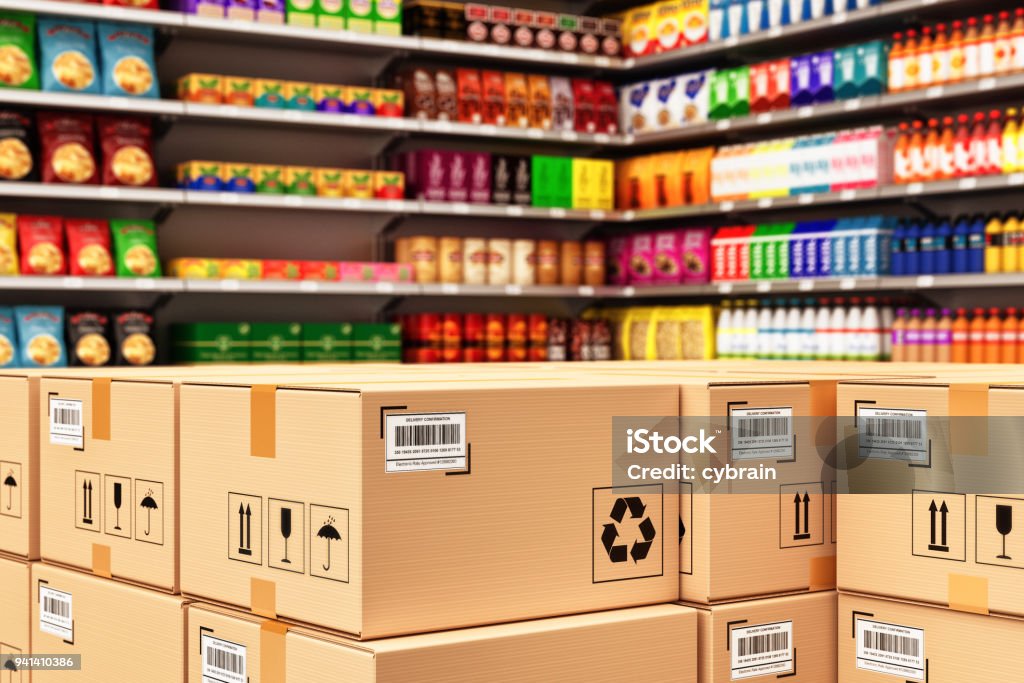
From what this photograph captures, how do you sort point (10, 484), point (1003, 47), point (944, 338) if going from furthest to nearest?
point (944, 338)
point (1003, 47)
point (10, 484)

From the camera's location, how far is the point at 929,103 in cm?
488

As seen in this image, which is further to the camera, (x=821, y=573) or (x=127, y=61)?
(x=127, y=61)

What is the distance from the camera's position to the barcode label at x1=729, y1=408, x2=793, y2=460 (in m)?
1.43

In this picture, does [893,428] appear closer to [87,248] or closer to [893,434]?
[893,434]

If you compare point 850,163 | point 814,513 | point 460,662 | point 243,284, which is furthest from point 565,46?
point 460,662

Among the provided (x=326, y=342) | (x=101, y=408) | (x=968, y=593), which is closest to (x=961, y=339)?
(x=326, y=342)

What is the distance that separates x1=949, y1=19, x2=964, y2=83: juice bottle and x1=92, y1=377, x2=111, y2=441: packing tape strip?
3834mm

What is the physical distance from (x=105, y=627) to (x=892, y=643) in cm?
95

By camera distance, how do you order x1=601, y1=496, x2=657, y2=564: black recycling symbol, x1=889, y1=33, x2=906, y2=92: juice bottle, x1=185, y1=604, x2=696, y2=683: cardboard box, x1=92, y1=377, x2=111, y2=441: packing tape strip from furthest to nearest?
x1=889, y1=33, x2=906, y2=92: juice bottle, x1=92, y1=377, x2=111, y2=441: packing tape strip, x1=601, y1=496, x2=657, y2=564: black recycling symbol, x1=185, y1=604, x2=696, y2=683: cardboard box

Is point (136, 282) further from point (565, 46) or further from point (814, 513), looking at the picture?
point (814, 513)

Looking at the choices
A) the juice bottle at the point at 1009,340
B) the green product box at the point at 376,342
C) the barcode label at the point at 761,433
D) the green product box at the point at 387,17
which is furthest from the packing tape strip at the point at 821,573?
the green product box at the point at 387,17

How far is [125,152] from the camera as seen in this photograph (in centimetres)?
478

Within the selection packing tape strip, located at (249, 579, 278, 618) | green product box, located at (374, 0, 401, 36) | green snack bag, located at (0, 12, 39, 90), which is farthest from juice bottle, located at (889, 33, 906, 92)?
packing tape strip, located at (249, 579, 278, 618)

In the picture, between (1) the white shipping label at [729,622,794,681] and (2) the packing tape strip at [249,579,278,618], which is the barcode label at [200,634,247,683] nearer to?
(2) the packing tape strip at [249,579,278,618]
